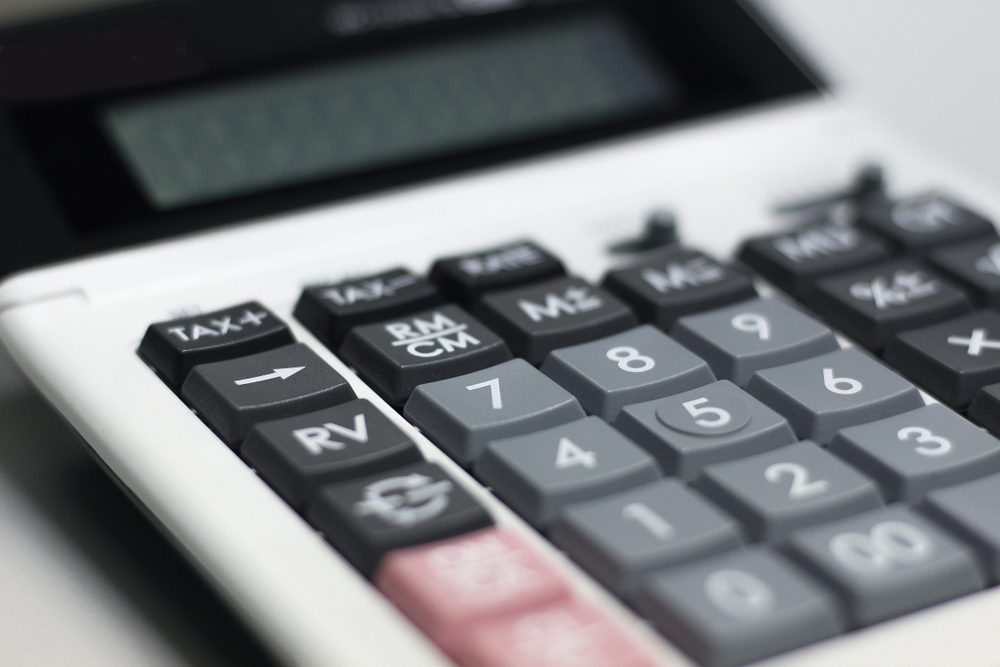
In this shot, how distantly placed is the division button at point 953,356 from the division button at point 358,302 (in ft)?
0.49

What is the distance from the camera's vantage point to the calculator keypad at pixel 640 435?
31 centimetres

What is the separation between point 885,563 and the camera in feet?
1.05

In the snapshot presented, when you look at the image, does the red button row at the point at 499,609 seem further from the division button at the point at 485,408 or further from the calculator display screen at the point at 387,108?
the calculator display screen at the point at 387,108

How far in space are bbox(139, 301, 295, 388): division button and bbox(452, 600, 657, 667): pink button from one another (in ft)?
0.46

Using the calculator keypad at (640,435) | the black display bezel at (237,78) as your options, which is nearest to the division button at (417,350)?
the calculator keypad at (640,435)

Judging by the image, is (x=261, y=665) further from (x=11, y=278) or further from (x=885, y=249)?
(x=885, y=249)

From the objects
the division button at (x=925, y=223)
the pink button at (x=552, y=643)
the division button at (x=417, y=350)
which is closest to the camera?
the pink button at (x=552, y=643)

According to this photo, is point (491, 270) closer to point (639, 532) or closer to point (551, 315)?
point (551, 315)

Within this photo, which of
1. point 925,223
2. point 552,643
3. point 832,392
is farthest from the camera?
point 925,223

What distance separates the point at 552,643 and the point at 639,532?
0.04 m

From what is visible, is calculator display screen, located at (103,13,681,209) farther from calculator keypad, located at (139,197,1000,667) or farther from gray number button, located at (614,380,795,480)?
gray number button, located at (614,380,795,480)

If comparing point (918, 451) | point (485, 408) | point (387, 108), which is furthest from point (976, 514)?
point (387, 108)

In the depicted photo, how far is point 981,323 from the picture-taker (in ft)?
1.44

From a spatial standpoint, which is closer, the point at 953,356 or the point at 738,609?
the point at 738,609
